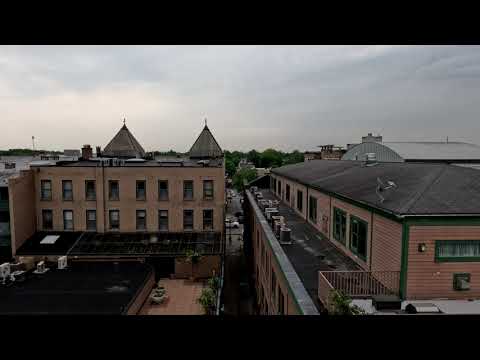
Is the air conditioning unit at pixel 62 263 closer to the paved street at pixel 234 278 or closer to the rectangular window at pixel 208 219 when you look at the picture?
the rectangular window at pixel 208 219

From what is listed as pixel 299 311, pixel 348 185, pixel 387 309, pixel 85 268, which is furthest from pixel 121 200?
pixel 387 309

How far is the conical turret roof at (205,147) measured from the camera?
37.8 metres

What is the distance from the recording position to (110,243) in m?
26.2

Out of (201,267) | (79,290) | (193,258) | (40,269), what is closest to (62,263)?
(40,269)

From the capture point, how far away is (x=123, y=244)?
26047 millimetres

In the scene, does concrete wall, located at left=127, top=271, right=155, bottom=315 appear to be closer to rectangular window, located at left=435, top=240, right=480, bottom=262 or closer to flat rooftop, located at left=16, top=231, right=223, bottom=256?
flat rooftop, located at left=16, top=231, right=223, bottom=256

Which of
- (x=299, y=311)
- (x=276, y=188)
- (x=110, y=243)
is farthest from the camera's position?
(x=276, y=188)

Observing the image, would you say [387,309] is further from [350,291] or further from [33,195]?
[33,195]

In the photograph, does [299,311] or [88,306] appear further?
[88,306]

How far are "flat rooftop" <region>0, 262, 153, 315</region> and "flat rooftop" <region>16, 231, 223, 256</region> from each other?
117 centimetres

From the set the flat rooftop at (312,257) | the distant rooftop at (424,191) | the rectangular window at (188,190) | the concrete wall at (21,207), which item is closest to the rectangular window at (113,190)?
the rectangular window at (188,190)
